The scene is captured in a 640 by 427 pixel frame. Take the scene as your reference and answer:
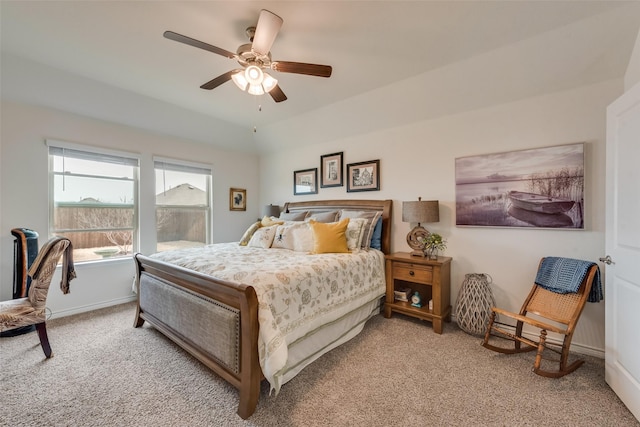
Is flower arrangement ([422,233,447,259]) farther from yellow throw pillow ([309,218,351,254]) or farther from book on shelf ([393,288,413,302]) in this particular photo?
yellow throw pillow ([309,218,351,254])

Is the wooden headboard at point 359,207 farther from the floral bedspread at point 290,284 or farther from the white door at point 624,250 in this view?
the white door at point 624,250

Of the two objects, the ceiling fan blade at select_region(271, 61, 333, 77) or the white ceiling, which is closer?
the white ceiling

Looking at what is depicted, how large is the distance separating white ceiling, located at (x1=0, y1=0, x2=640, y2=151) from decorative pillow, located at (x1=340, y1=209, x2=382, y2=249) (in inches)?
49.0

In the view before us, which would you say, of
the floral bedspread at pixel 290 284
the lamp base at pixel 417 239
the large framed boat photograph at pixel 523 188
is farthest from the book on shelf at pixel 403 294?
the large framed boat photograph at pixel 523 188

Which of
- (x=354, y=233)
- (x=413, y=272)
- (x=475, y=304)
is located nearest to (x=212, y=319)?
(x=354, y=233)

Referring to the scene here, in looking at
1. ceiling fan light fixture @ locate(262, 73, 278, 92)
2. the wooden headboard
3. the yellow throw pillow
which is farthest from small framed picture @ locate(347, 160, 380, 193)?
ceiling fan light fixture @ locate(262, 73, 278, 92)

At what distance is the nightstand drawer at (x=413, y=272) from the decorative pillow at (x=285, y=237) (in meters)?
1.20

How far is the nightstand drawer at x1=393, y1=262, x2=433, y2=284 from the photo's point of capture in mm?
2691

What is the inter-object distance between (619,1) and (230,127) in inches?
170

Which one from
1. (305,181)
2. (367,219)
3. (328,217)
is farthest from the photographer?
(305,181)

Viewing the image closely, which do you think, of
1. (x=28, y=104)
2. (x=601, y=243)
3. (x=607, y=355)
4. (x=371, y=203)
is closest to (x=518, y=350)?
(x=607, y=355)

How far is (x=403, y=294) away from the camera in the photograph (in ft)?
9.80

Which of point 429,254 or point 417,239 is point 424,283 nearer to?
point 429,254

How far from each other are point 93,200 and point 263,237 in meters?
2.32
